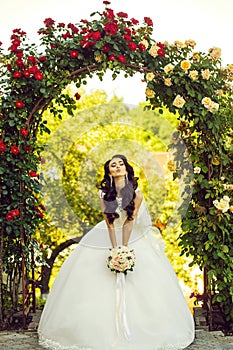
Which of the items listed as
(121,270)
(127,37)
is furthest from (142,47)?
(121,270)

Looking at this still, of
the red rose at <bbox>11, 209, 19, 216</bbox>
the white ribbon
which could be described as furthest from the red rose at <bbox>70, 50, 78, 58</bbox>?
the white ribbon

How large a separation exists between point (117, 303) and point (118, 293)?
9 cm

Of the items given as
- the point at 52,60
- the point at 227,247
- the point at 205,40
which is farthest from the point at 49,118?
the point at 227,247

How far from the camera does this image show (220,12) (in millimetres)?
9859

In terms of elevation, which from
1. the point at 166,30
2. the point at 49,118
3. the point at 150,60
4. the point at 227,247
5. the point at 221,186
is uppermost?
the point at 166,30

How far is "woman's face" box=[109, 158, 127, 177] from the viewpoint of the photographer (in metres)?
5.43

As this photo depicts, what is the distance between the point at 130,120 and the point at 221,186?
268 centimetres

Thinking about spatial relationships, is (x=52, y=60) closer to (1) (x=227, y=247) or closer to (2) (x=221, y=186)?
(2) (x=221, y=186)

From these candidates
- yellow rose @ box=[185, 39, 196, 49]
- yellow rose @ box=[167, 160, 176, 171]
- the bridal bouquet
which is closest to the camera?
the bridal bouquet

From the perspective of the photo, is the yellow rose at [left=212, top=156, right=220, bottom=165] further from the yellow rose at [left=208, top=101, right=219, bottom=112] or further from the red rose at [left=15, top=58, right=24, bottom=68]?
the red rose at [left=15, top=58, right=24, bottom=68]

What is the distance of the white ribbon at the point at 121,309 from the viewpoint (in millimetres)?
4938

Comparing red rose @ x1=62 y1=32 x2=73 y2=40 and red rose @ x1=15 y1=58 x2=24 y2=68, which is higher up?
red rose @ x1=62 y1=32 x2=73 y2=40

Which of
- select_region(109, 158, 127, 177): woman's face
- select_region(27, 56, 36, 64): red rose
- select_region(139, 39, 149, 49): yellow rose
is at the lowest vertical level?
select_region(109, 158, 127, 177): woman's face

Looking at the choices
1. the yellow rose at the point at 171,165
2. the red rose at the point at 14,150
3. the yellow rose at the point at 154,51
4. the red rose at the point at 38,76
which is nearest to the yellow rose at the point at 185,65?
the yellow rose at the point at 154,51
